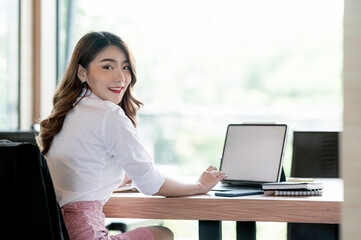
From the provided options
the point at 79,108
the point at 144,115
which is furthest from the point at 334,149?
the point at 144,115

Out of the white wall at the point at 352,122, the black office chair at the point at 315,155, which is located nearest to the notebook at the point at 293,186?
the black office chair at the point at 315,155

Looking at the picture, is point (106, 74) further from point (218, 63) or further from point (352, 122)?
point (218, 63)

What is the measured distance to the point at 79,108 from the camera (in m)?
1.98

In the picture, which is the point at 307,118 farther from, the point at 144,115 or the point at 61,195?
the point at 61,195

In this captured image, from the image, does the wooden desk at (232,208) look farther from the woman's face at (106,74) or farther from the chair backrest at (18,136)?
the chair backrest at (18,136)

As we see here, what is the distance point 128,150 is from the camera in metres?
1.87

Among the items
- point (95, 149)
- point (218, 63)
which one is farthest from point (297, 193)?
point (218, 63)

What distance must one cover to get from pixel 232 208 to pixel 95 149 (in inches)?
20.6

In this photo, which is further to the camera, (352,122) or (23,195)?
(23,195)

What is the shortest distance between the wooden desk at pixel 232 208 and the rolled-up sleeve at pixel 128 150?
0.09 metres

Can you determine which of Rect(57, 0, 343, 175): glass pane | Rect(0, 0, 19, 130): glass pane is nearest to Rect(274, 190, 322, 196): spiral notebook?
Rect(0, 0, 19, 130): glass pane

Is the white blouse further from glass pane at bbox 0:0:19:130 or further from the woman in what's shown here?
glass pane at bbox 0:0:19:130

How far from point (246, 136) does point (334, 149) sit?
0.81 metres

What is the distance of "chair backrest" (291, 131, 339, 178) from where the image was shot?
293cm
